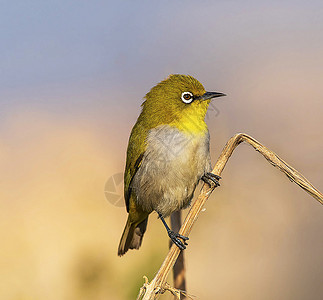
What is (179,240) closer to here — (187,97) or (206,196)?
(206,196)

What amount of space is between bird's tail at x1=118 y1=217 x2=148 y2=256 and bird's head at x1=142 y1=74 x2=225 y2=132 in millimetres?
1058

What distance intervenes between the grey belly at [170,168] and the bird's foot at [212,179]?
0.34 feet

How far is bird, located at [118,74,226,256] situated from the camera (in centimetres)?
Answer: 358

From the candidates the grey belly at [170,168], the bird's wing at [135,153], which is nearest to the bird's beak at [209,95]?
the grey belly at [170,168]

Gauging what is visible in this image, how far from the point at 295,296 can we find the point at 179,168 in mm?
2501

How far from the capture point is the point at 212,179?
3309mm

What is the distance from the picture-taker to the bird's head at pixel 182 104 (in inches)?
142

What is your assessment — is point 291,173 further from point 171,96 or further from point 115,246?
point 115,246

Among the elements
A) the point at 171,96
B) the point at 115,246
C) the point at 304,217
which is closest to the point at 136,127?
the point at 171,96

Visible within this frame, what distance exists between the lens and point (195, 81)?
3678mm

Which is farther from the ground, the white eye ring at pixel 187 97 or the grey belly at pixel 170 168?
the white eye ring at pixel 187 97

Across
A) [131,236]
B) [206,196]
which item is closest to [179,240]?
[206,196]

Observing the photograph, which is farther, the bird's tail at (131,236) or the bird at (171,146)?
the bird's tail at (131,236)

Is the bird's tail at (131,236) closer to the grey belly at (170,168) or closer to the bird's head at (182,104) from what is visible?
the grey belly at (170,168)
